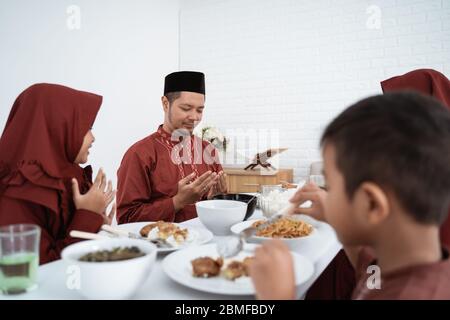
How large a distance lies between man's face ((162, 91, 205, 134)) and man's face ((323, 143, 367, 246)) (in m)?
1.64

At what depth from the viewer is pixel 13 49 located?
2871 millimetres

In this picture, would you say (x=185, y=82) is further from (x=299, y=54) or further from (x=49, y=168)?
(x=299, y=54)

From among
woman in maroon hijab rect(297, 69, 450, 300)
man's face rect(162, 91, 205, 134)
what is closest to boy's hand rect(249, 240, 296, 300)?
woman in maroon hijab rect(297, 69, 450, 300)

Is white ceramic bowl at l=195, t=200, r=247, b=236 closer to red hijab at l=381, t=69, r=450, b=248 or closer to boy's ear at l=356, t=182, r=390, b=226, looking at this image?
boy's ear at l=356, t=182, r=390, b=226

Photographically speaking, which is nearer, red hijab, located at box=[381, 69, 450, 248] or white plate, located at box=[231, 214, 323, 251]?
white plate, located at box=[231, 214, 323, 251]

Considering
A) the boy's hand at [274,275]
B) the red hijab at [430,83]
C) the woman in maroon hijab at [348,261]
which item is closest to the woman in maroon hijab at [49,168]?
the boy's hand at [274,275]

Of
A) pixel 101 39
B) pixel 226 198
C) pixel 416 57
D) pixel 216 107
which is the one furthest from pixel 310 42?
pixel 226 198

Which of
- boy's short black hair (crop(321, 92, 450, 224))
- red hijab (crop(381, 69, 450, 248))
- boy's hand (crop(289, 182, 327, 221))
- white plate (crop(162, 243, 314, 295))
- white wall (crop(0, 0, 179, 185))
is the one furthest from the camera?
white wall (crop(0, 0, 179, 185))

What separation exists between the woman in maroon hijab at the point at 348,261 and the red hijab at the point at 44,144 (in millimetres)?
1273

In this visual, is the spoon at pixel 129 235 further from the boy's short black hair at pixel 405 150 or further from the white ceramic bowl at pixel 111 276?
the boy's short black hair at pixel 405 150

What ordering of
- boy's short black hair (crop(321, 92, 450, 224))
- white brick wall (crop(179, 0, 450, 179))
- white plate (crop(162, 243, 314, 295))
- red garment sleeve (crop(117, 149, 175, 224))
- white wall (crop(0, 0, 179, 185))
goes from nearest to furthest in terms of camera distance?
boy's short black hair (crop(321, 92, 450, 224))
white plate (crop(162, 243, 314, 295))
red garment sleeve (crop(117, 149, 175, 224))
white wall (crop(0, 0, 179, 185))
white brick wall (crop(179, 0, 450, 179))

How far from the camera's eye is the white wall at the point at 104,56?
2.90 metres

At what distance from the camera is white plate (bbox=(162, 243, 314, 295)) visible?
2.68ft

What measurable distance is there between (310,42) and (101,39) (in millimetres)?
2443
